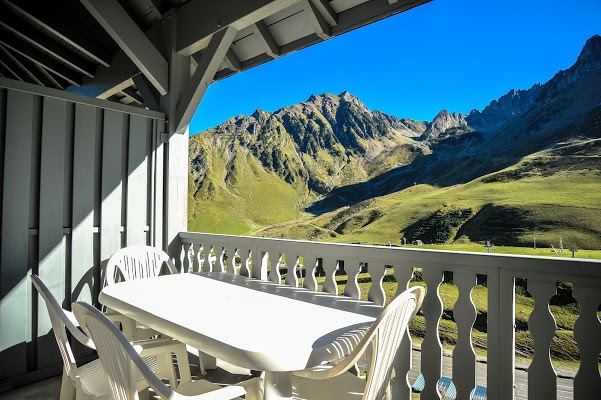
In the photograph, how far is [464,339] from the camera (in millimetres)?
1721

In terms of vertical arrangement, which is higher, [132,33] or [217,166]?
[217,166]

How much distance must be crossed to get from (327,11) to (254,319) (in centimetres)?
233

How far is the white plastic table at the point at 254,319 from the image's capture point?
3.72 ft

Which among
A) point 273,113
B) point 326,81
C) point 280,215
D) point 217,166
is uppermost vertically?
point 326,81

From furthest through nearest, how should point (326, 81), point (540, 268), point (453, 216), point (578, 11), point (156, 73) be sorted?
point (326, 81), point (578, 11), point (453, 216), point (156, 73), point (540, 268)

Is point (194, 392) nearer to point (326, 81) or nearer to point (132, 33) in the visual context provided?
point (132, 33)

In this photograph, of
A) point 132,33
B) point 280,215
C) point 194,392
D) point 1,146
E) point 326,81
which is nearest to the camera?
point 194,392

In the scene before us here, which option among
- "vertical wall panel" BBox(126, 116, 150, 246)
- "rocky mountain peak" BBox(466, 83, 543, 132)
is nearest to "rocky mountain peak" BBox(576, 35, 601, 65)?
"rocky mountain peak" BBox(466, 83, 543, 132)

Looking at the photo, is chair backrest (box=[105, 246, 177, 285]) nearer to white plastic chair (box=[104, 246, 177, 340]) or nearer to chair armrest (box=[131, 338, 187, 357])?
white plastic chair (box=[104, 246, 177, 340])

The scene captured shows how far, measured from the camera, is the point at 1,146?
2.35 metres

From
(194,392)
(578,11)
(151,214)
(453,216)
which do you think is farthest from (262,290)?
(578,11)

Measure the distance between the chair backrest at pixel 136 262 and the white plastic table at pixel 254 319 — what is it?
1.81ft

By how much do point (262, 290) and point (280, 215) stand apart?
110 ft

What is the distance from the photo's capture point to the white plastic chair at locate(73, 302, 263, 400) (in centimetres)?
97
